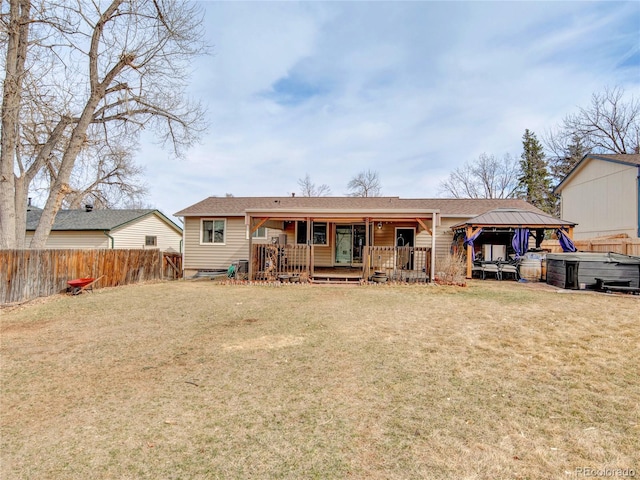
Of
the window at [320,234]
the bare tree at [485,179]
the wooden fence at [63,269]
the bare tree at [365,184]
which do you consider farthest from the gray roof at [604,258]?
the bare tree at [365,184]

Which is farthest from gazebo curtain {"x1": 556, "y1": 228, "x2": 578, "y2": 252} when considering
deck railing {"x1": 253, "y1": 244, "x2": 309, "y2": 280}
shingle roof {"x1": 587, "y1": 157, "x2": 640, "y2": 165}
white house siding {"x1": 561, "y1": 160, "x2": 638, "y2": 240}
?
deck railing {"x1": 253, "y1": 244, "x2": 309, "y2": 280}

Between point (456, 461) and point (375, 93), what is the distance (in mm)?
14783

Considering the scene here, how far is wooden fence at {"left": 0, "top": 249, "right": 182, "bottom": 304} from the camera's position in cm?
873

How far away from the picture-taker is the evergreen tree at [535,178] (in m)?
32.6

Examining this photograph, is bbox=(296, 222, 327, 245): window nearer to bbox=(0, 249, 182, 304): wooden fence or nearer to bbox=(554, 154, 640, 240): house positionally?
bbox=(0, 249, 182, 304): wooden fence

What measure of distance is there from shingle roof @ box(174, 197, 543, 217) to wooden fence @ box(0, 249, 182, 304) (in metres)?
3.09

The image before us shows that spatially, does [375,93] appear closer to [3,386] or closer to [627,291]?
[627,291]

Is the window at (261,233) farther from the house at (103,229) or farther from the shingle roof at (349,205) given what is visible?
the house at (103,229)

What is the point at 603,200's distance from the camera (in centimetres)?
1598

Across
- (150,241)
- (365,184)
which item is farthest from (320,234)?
(365,184)

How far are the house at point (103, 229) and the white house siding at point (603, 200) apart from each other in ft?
78.0

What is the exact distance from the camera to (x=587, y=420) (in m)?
2.75

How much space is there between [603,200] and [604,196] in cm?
20

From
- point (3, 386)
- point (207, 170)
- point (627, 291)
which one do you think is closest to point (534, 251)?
point (627, 291)
